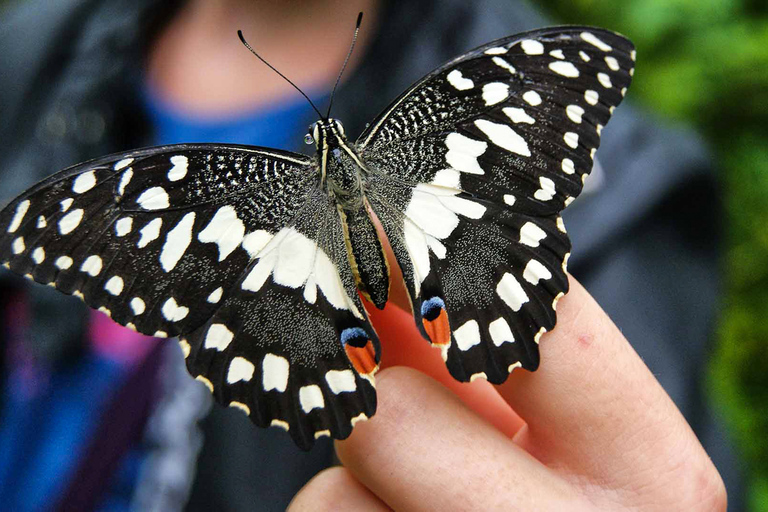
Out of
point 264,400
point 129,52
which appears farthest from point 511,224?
point 129,52

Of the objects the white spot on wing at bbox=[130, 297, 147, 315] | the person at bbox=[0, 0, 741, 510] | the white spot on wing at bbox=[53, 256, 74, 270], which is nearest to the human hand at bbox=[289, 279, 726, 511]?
the white spot on wing at bbox=[130, 297, 147, 315]

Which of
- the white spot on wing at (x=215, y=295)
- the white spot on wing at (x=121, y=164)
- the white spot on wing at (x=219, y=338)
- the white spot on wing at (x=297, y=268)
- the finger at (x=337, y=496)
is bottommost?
the finger at (x=337, y=496)

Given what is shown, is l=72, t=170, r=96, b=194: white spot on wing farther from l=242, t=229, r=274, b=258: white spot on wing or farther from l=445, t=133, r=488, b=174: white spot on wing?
l=445, t=133, r=488, b=174: white spot on wing

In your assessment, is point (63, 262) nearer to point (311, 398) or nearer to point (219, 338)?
point (219, 338)

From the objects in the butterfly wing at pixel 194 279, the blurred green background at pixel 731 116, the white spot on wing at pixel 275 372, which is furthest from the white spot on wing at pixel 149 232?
the blurred green background at pixel 731 116

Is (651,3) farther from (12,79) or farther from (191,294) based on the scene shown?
(12,79)

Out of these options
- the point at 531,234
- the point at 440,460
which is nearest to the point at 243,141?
the point at 531,234

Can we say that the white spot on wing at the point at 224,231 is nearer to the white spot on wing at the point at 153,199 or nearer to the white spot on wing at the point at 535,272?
the white spot on wing at the point at 153,199

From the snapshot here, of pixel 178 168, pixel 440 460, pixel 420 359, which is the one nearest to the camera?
pixel 440 460
